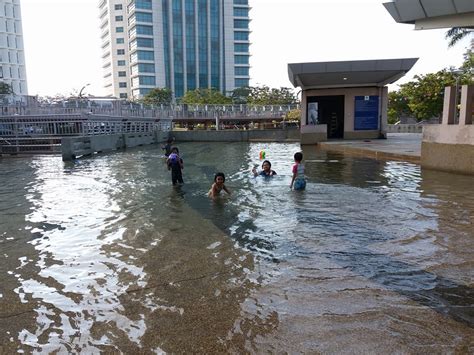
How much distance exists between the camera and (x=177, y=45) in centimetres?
10712

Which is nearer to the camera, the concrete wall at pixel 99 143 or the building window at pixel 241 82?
the concrete wall at pixel 99 143

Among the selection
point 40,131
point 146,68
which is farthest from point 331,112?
point 146,68

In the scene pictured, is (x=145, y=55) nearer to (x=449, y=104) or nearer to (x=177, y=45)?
(x=177, y=45)

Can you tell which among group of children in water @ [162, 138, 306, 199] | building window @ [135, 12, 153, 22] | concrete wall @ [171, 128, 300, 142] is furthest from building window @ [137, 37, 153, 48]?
group of children in water @ [162, 138, 306, 199]

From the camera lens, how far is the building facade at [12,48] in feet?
326

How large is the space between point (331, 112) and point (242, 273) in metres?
26.3

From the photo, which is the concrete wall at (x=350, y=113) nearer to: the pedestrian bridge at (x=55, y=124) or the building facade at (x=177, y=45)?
the pedestrian bridge at (x=55, y=124)

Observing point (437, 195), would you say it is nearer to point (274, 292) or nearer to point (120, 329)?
point (274, 292)

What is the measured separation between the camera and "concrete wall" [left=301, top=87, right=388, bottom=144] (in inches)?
1060

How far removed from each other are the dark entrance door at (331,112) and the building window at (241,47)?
90.5 meters

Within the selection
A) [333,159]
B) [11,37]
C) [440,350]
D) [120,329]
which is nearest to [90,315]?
[120,329]

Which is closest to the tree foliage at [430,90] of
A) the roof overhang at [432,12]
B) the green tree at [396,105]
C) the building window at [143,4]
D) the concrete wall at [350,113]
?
the green tree at [396,105]

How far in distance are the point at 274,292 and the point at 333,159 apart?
14.3 metres

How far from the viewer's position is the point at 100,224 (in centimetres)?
735
